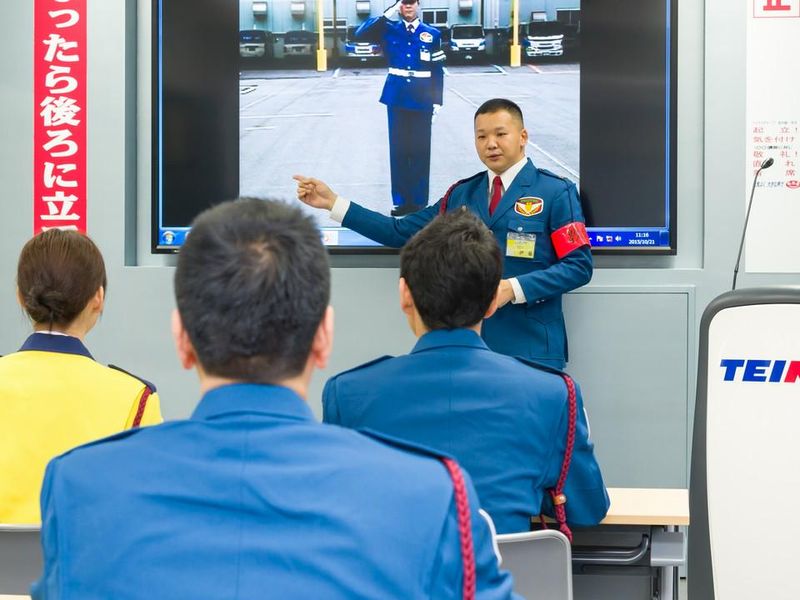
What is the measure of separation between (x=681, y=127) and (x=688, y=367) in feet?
3.05

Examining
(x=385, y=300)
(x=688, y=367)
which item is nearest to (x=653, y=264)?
(x=688, y=367)

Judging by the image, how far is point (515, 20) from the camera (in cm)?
419

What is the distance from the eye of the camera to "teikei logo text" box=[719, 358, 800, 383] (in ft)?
4.37

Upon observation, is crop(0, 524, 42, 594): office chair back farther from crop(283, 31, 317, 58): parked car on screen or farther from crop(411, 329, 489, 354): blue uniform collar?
crop(283, 31, 317, 58): parked car on screen

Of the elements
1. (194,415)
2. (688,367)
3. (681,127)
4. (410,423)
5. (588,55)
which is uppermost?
(588,55)

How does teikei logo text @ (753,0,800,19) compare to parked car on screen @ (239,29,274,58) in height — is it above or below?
above

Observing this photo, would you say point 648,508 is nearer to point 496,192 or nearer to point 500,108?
point 496,192

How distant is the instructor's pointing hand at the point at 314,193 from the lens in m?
4.04

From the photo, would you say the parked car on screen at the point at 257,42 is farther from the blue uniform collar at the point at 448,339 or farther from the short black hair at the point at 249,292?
the short black hair at the point at 249,292

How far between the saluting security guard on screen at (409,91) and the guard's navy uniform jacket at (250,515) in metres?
3.38

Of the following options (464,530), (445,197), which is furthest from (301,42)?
(464,530)

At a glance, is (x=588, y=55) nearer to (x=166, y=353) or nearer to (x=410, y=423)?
(x=166, y=353)

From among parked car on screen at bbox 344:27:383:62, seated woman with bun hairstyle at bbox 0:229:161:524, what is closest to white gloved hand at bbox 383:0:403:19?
parked car on screen at bbox 344:27:383:62

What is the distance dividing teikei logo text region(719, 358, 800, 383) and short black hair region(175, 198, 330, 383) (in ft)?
2.03
